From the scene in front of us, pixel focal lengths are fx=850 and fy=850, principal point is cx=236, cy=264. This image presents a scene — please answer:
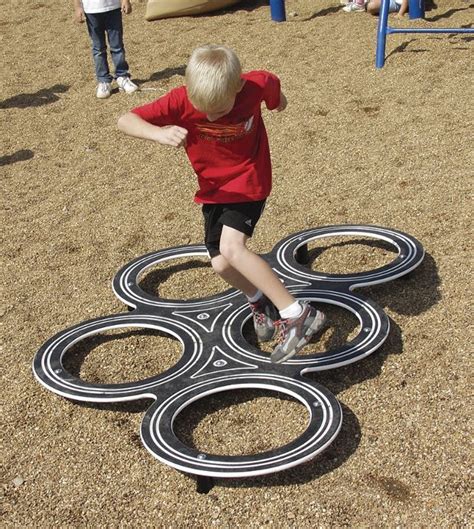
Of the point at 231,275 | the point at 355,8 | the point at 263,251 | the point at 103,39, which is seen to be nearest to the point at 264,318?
the point at 231,275

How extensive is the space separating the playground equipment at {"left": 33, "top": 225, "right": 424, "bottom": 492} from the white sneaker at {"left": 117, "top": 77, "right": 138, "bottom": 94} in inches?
128

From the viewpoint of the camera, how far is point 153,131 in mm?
2885

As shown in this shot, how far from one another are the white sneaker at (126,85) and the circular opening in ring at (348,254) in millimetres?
3215

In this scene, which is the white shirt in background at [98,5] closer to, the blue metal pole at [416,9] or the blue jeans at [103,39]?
the blue jeans at [103,39]

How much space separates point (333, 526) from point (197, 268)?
6.57 feet

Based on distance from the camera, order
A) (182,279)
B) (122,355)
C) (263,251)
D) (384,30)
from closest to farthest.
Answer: (122,355), (182,279), (263,251), (384,30)

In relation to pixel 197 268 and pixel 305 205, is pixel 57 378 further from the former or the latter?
pixel 305 205

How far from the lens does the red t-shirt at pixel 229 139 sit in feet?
9.91

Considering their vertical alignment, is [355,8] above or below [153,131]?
below

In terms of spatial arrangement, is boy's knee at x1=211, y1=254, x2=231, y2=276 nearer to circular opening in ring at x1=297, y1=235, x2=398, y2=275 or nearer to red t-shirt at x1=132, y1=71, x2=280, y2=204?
red t-shirt at x1=132, y1=71, x2=280, y2=204

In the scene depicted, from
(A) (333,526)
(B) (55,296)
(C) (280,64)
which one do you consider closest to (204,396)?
(A) (333,526)

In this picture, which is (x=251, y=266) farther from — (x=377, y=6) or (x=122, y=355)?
(x=377, y=6)

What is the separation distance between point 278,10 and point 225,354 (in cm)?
620

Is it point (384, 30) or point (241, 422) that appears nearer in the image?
point (241, 422)
